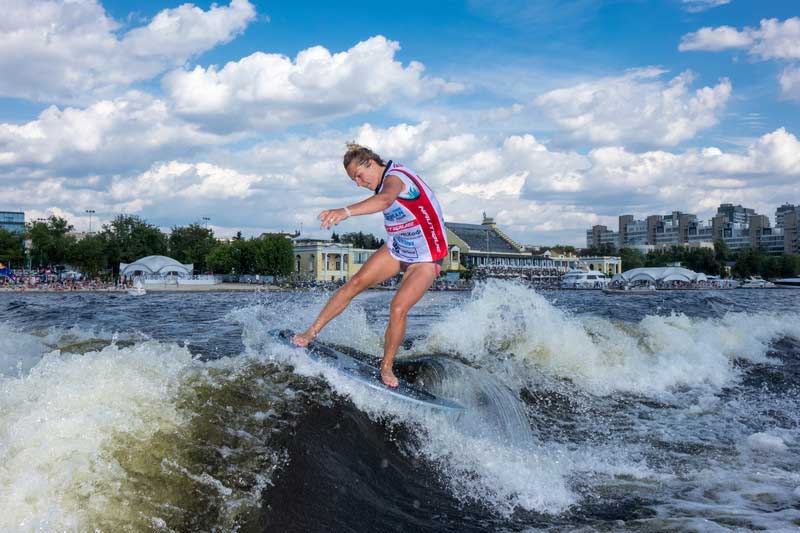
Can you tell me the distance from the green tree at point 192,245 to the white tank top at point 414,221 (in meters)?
98.5

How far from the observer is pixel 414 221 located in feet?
19.1

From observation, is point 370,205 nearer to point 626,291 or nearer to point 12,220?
point 626,291

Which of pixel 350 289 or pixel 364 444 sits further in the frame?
pixel 350 289

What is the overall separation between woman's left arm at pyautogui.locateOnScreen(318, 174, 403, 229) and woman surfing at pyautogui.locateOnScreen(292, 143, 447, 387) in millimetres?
78

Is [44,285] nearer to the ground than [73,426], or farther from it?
nearer to the ground

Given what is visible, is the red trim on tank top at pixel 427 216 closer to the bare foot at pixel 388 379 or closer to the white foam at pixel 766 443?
the bare foot at pixel 388 379

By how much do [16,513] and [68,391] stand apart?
99cm

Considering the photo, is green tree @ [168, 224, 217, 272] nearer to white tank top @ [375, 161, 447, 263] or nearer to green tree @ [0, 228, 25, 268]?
green tree @ [0, 228, 25, 268]

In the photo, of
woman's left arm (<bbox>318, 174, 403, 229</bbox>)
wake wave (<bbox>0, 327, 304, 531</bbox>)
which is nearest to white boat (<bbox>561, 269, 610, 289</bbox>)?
woman's left arm (<bbox>318, 174, 403, 229</bbox>)

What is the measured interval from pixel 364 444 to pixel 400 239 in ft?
6.92

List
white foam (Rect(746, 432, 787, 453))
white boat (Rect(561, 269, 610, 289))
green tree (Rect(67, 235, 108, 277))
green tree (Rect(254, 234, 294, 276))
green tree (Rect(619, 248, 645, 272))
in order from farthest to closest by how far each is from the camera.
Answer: green tree (Rect(619, 248, 645, 272)), white boat (Rect(561, 269, 610, 289)), green tree (Rect(254, 234, 294, 276)), green tree (Rect(67, 235, 108, 277)), white foam (Rect(746, 432, 787, 453))

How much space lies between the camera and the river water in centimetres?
316

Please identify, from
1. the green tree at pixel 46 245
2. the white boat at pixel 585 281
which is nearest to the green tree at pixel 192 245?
the green tree at pixel 46 245

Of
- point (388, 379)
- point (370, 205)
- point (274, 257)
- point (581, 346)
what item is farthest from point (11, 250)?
point (370, 205)
